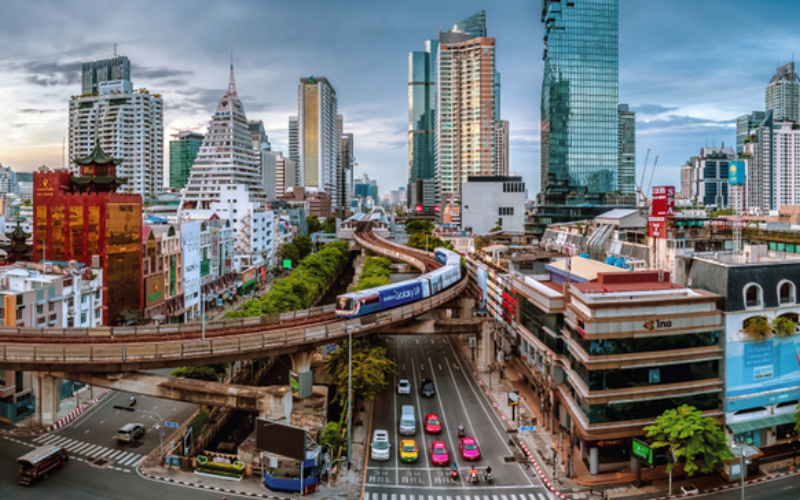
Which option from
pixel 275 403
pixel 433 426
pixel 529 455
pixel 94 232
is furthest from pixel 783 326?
pixel 94 232

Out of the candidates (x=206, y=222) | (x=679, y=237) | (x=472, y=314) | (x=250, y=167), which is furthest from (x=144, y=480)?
(x=250, y=167)

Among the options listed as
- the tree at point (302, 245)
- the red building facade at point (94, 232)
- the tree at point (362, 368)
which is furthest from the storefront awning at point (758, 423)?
the tree at point (302, 245)

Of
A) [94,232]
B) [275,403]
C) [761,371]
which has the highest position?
[94,232]

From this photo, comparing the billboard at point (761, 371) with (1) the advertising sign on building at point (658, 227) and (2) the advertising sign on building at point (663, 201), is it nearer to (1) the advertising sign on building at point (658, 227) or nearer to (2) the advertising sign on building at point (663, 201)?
(1) the advertising sign on building at point (658, 227)

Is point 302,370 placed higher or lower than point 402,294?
lower

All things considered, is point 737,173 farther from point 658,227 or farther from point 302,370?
point 302,370

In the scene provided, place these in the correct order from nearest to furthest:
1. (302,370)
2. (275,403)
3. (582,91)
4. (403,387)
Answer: (275,403) → (302,370) → (403,387) → (582,91)

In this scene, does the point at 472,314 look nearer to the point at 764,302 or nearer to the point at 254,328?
the point at 254,328
